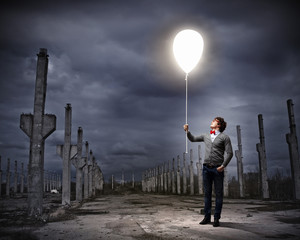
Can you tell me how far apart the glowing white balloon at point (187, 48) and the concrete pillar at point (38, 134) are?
3.68m

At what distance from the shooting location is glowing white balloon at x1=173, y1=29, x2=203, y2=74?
5.28 m

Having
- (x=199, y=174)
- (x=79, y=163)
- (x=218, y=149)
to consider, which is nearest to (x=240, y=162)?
(x=199, y=174)

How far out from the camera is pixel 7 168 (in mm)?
32344

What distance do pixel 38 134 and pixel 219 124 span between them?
4451mm

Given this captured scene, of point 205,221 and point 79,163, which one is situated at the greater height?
point 79,163

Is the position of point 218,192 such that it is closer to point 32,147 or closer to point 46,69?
point 32,147

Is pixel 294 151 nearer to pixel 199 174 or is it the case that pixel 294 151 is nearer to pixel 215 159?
pixel 215 159

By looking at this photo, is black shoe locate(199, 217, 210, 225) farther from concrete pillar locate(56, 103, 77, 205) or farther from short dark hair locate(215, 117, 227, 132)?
concrete pillar locate(56, 103, 77, 205)

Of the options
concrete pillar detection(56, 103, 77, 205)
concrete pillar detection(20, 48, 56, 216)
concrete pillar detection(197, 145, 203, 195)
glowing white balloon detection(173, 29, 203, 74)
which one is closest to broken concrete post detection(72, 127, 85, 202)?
concrete pillar detection(56, 103, 77, 205)

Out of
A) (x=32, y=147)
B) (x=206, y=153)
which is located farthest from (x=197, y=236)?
(x=32, y=147)

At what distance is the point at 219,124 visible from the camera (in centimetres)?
537

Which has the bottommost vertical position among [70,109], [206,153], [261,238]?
[261,238]

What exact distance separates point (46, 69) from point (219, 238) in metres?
5.99

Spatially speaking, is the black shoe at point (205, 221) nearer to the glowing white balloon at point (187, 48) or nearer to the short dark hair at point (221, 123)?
the short dark hair at point (221, 123)
